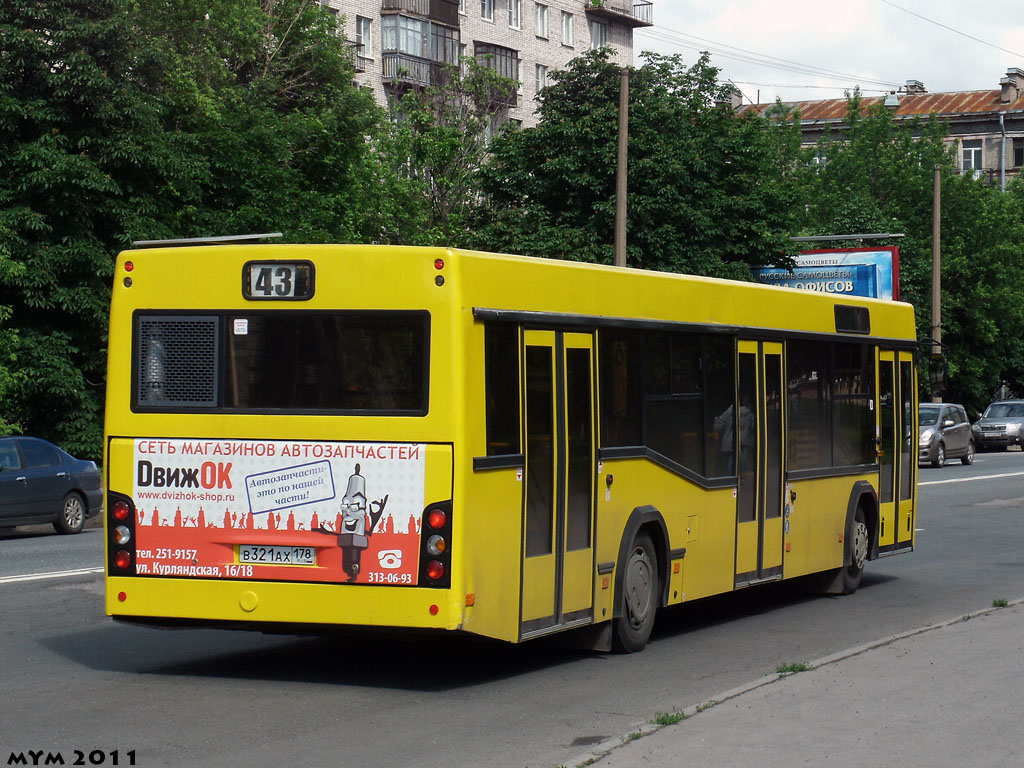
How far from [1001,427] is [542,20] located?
25.9 m

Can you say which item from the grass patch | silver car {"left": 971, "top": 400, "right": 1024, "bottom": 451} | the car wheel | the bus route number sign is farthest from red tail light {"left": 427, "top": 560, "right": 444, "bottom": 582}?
silver car {"left": 971, "top": 400, "right": 1024, "bottom": 451}

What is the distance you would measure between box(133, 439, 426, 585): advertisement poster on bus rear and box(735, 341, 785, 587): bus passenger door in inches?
171

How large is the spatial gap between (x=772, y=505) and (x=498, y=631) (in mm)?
4575

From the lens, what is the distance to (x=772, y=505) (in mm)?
13086

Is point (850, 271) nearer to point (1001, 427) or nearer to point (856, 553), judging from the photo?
point (1001, 427)

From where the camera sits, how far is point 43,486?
21609 millimetres

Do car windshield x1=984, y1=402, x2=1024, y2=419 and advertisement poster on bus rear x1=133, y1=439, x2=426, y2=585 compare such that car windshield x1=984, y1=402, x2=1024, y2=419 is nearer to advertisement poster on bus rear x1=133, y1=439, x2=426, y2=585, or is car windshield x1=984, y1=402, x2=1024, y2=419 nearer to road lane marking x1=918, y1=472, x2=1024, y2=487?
road lane marking x1=918, y1=472, x2=1024, y2=487

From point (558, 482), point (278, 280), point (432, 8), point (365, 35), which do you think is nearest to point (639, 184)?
point (365, 35)

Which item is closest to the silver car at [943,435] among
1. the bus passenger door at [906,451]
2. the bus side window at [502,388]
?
the bus passenger door at [906,451]

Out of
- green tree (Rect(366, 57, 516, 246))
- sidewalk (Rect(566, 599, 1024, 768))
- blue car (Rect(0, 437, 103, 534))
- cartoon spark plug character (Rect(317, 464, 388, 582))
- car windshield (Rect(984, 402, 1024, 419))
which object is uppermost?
green tree (Rect(366, 57, 516, 246))

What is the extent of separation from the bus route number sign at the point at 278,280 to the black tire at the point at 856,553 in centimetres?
733

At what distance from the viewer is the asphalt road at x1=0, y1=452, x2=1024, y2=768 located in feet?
24.7

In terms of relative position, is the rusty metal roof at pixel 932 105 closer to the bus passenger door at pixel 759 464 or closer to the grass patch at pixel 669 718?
the bus passenger door at pixel 759 464

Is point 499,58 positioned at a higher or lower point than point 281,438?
higher
